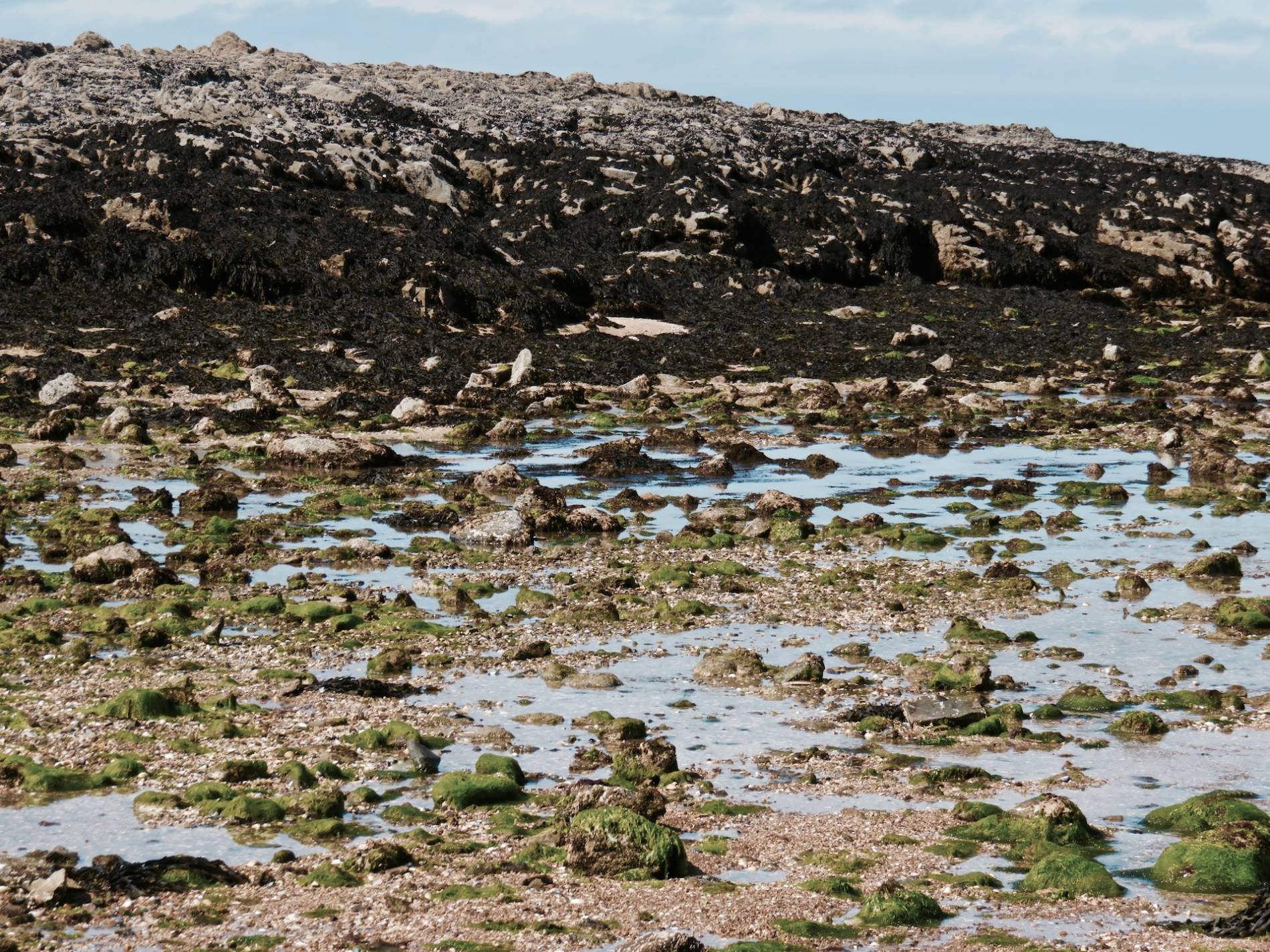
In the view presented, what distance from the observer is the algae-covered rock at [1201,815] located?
431 inches

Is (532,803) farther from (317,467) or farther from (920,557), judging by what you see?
(317,467)

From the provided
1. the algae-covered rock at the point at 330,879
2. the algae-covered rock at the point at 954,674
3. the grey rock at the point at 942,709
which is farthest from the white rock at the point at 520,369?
the algae-covered rock at the point at 330,879

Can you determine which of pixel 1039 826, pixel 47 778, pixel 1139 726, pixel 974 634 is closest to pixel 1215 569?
pixel 974 634

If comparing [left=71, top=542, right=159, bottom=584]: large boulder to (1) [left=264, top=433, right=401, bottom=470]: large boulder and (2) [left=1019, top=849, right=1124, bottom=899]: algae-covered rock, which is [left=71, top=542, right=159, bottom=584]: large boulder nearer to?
(1) [left=264, top=433, right=401, bottom=470]: large boulder

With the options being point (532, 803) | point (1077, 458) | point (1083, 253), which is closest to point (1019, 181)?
point (1083, 253)

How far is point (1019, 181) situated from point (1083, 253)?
13164 millimetres

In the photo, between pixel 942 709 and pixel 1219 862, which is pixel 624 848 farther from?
pixel 942 709

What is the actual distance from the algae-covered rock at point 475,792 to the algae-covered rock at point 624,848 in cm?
137

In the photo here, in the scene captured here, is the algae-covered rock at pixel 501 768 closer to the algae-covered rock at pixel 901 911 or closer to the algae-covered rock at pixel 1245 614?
the algae-covered rock at pixel 901 911

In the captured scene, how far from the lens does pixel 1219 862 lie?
10008mm

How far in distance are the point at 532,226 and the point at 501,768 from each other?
49146 millimetres

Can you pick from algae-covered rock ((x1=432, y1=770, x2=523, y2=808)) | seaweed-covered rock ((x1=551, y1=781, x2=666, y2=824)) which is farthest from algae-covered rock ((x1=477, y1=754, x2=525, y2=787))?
seaweed-covered rock ((x1=551, y1=781, x2=666, y2=824))

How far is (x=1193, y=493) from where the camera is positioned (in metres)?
26.6

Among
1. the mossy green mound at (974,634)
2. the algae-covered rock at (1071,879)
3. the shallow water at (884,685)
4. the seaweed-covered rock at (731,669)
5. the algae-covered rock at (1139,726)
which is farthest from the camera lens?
the mossy green mound at (974,634)
